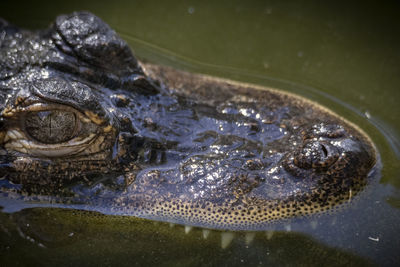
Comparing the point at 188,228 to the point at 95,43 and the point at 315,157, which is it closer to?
the point at 315,157

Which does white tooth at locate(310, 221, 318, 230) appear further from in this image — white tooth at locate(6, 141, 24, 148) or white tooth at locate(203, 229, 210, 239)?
white tooth at locate(6, 141, 24, 148)

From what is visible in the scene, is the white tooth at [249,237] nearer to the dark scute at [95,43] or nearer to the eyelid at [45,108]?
the eyelid at [45,108]

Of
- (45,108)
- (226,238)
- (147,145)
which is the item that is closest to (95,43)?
(45,108)

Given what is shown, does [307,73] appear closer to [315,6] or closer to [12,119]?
[315,6]

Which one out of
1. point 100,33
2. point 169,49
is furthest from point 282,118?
point 169,49

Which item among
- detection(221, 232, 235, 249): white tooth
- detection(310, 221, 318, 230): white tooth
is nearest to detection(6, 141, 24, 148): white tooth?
detection(221, 232, 235, 249): white tooth
